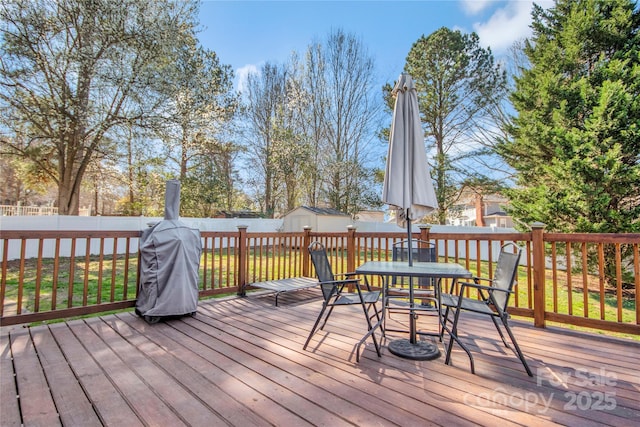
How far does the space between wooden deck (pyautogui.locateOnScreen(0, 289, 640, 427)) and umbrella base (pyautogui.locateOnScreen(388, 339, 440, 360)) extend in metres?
0.07

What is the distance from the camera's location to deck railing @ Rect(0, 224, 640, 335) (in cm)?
296

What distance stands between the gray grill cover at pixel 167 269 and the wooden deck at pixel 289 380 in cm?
28

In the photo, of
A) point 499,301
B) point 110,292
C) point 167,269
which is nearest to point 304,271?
point 167,269

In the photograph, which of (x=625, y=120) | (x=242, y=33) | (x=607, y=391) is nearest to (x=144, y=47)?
(x=242, y=33)

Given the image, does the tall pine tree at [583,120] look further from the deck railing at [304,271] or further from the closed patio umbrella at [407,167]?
the closed patio umbrella at [407,167]

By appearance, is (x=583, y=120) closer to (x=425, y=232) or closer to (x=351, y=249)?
(x=425, y=232)

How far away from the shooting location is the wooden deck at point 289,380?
1657mm

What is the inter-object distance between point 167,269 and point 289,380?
1986mm

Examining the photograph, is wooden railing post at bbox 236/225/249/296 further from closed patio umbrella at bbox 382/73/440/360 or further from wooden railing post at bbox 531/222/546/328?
wooden railing post at bbox 531/222/546/328

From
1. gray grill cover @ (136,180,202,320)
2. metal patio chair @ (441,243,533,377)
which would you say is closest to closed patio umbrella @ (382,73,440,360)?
metal patio chair @ (441,243,533,377)

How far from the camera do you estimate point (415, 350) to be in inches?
100

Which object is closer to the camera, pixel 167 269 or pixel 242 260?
pixel 167 269

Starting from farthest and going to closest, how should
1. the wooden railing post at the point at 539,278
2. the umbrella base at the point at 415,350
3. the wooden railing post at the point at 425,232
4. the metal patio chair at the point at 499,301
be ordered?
the wooden railing post at the point at 425,232
the wooden railing post at the point at 539,278
the umbrella base at the point at 415,350
the metal patio chair at the point at 499,301

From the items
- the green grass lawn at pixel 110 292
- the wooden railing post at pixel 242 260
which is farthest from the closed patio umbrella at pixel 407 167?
the wooden railing post at pixel 242 260
